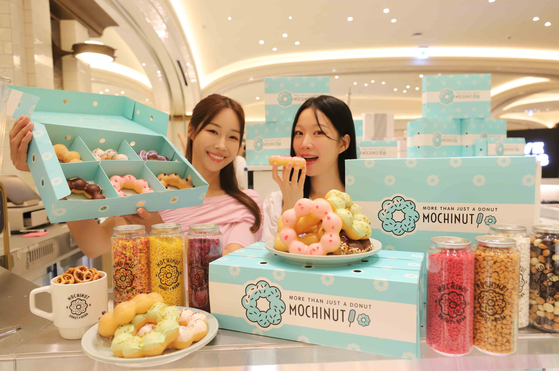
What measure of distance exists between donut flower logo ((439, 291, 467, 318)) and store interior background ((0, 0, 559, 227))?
4.37m

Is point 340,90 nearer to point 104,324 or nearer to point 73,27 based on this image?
point 73,27

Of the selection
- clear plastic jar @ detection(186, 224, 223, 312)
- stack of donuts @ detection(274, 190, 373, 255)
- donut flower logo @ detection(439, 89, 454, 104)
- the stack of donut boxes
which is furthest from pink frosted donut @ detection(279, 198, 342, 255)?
donut flower logo @ detection(439, 89, 454, 104)

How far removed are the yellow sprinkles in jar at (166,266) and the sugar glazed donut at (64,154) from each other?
38 cm

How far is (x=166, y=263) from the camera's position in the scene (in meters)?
0.88

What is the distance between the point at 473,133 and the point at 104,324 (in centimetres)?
432

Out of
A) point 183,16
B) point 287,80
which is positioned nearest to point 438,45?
point 183,16

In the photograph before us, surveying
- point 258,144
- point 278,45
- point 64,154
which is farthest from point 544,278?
point 278,45

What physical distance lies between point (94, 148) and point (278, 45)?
8.58 m

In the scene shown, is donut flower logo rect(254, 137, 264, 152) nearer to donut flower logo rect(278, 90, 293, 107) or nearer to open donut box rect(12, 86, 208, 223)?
donut flower logo rect(278, 90, 293, 107)

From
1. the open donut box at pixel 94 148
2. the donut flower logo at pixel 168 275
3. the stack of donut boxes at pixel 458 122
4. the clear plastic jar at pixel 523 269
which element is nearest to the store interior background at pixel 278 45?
the stack of donut boxes at pixel 458 122

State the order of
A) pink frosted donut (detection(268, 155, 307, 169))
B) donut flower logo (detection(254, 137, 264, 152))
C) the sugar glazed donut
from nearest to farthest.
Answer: the sugar glazed donut
pink frosted donut (detection(268, 155, 307, 169))
donut flower logo (detection(254, 137, 264, 152))

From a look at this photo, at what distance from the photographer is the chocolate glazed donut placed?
970mm

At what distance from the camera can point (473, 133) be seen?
4051 millimetres

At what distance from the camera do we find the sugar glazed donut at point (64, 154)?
1025 mm
